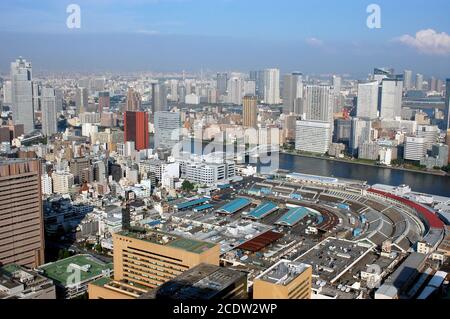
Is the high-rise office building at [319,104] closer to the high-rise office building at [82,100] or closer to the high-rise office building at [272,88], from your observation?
the high-rise office building at [272,88]

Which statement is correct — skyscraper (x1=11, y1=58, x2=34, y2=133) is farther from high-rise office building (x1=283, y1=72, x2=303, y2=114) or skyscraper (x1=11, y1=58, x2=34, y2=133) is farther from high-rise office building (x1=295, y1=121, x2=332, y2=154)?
high-rise office building (x1=283, y1=72, x2=303, y2=114)

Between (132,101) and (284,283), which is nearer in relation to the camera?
(284,283)

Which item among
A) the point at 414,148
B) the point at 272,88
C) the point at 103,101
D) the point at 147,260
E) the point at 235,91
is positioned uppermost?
the point at 272,88

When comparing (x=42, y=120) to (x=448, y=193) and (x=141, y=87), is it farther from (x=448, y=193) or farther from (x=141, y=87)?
(x=448, y=193)

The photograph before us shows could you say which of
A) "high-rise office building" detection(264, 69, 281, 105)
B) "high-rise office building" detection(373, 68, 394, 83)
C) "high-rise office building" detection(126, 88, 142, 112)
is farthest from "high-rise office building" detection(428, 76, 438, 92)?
"high-rise office building" detection(126, 88, 142, 112)

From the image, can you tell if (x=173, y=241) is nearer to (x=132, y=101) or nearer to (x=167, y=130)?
(x=167, y=130)

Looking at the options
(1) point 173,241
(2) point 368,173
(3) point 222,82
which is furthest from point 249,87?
(1) point 173,241

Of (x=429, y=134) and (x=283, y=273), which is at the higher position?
(x=429, y=134)

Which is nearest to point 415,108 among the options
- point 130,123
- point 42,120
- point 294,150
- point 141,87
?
point 294,150
